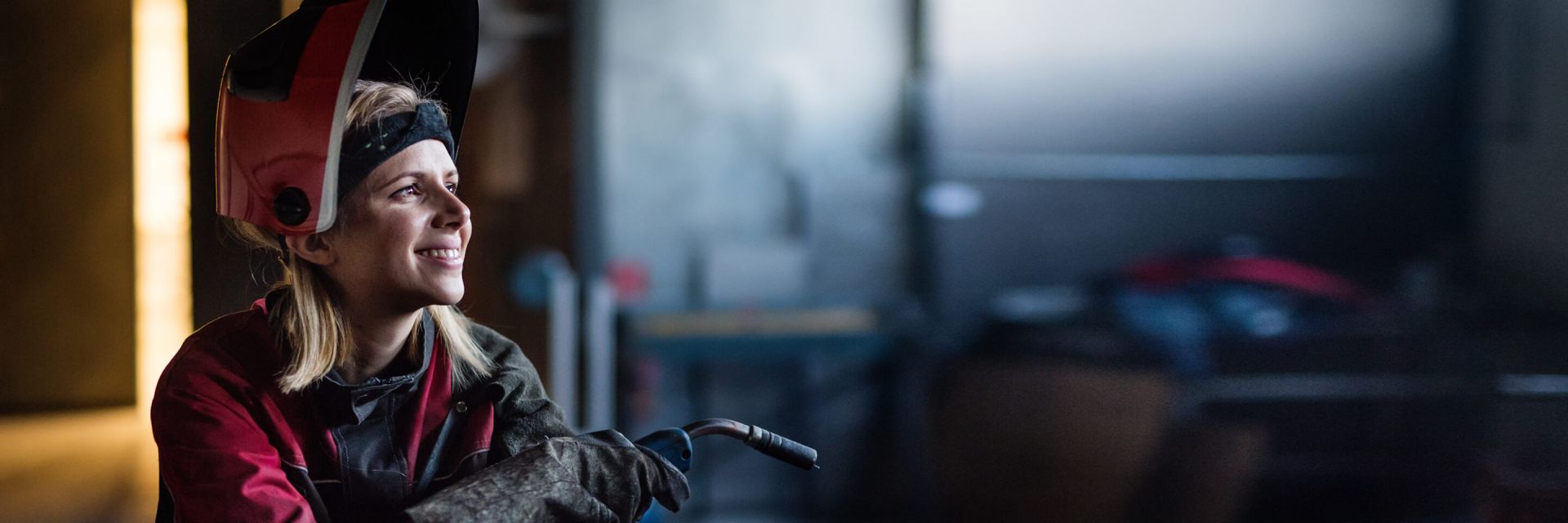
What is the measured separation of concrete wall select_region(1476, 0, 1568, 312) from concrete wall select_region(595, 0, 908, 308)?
130 cm

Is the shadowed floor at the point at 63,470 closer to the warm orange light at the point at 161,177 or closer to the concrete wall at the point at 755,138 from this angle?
the warm orange light at the point at 161,177

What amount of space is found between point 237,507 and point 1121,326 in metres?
2.51

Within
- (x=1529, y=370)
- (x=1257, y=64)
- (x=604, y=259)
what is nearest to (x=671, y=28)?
(x=604, y=259)

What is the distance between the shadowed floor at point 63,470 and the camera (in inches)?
64.6

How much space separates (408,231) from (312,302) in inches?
2.7

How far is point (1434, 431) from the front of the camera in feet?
8.91

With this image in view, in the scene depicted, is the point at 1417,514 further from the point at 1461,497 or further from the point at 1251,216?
the point at 1251,216

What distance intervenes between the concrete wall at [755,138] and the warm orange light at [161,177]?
1.82 meters

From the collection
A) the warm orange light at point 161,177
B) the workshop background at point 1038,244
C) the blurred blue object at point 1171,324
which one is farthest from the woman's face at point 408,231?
the blurred blue object at point 1171,324

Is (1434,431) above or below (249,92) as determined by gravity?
below

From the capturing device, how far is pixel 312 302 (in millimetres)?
533

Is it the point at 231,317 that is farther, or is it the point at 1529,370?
the point at 1529,370

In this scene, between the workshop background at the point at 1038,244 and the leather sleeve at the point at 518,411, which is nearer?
the leather sleeve at the point at 518,411

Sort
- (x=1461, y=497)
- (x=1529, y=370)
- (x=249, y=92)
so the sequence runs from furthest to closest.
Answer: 1. (x=1461, y=497)
2. (x=1529, y=370)
3. (x=249, y=92)
